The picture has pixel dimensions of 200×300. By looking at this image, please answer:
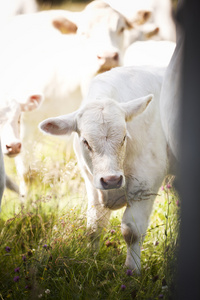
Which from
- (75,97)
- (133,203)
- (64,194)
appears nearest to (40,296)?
(133,203)

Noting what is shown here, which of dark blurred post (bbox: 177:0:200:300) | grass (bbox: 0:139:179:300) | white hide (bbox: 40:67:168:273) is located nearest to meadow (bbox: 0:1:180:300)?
grass (bbox: 0:139:179:300)

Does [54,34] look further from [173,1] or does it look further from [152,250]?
[152,250]

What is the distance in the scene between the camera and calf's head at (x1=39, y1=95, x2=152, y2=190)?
124 inches

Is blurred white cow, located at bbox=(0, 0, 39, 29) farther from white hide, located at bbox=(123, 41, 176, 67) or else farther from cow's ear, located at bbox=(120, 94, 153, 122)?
cow's ear, located at bbox=(120, 94, 153, 122)

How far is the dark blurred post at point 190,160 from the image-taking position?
1.50 m

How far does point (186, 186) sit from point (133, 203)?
6.63ft

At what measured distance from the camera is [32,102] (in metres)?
4.91

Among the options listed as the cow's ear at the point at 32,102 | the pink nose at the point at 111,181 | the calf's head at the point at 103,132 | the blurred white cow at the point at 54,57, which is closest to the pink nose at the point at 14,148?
the blurred white cow at the point at 54,57

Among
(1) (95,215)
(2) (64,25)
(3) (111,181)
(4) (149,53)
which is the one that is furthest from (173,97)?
(2) (64,25)

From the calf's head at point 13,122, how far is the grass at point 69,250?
0.32m

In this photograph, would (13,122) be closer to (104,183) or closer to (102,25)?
(102,25)

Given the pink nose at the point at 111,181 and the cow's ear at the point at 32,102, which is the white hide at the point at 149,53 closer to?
the cow's ear at the point at 32,102

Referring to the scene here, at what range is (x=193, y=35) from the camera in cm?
150

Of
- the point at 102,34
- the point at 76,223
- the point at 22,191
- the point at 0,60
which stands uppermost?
the point at 102,34
